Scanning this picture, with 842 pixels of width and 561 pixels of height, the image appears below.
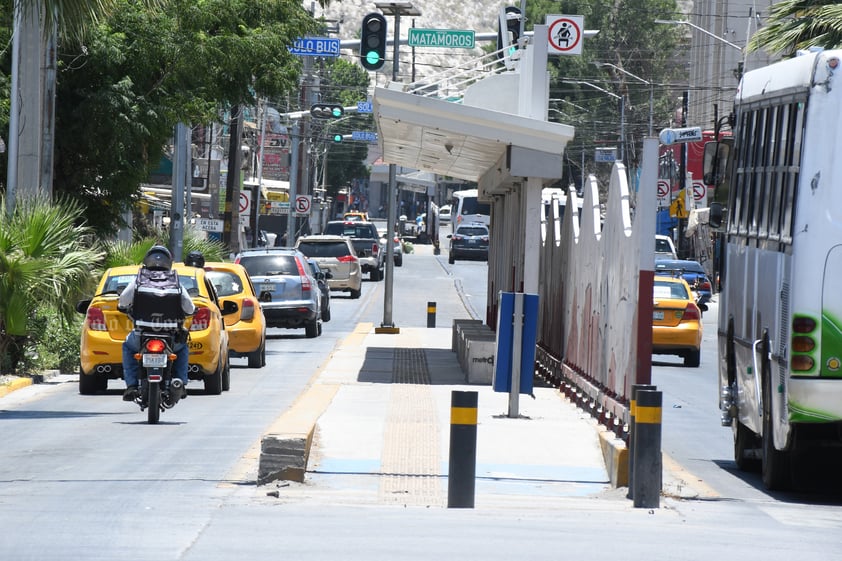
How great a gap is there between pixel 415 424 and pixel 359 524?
18.4ft

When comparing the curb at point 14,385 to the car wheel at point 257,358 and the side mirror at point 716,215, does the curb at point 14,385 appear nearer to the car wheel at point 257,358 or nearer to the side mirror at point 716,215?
the car wheel at point 257,358

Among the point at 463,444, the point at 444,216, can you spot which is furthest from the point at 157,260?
the point at 444,216

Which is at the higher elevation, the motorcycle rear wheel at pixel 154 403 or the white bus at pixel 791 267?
the white bus at pixel 791 267

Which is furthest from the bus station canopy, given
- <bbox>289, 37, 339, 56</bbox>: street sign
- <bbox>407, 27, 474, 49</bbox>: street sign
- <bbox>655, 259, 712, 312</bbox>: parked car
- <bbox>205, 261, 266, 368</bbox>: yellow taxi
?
<bbox>655, 259, 712, 312</bbox>: parked car

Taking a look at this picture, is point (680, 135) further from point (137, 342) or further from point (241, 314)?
point (137, 342)

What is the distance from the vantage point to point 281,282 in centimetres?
3078

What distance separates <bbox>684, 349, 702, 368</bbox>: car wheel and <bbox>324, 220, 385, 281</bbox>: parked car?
3332cm

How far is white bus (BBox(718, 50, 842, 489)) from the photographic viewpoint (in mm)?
10898

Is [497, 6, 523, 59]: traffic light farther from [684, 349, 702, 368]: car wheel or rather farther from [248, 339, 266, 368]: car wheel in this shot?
[248, 339, 266, 368]: car wheel

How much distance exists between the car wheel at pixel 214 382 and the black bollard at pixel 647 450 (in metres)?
9.42

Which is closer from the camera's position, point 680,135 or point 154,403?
point 154,403

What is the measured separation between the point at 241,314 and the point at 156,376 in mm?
8028

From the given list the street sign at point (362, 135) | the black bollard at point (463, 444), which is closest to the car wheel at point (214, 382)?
the black bollard at point (463, 444)

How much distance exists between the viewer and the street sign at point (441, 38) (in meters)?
29.5
